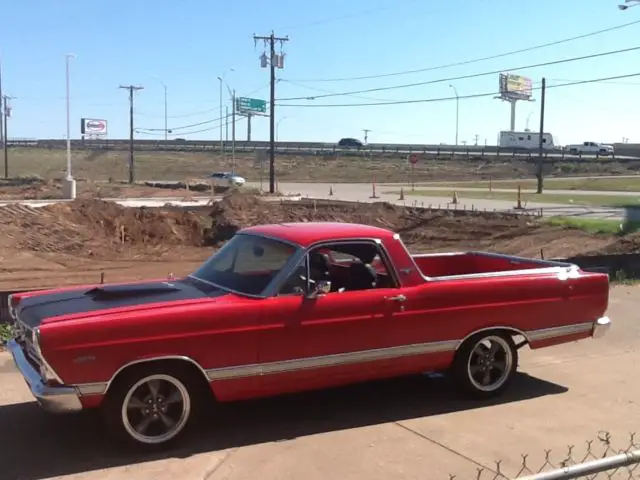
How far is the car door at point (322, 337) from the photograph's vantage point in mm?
5707

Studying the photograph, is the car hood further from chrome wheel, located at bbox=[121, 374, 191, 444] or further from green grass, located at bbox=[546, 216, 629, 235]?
green grass, located at bbox=[546, 216, 629, 235]

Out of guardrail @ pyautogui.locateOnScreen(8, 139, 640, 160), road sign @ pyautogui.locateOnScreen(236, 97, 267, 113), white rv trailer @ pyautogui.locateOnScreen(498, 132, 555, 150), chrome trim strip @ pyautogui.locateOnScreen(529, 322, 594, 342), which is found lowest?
chrome trim strip @ pyautogui.locateOnScreen(529, 322, 594, 342)

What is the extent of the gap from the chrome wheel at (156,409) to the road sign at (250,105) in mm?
117024

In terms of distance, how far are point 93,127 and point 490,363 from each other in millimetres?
105330

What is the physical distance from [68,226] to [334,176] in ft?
201

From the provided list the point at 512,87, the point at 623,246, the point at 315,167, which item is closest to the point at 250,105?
the point at 315,167

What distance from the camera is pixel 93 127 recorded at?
105750mm

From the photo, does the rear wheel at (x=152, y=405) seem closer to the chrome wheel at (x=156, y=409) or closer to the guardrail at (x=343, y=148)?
the chrome wheel at (x=156, y=409)

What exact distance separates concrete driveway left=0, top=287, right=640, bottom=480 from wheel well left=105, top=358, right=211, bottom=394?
1.53 feet

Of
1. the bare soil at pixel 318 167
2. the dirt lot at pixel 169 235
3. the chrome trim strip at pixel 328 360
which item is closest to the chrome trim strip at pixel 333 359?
the chrome trim strip at pixel 328 360

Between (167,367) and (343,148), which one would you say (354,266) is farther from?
(343,148)

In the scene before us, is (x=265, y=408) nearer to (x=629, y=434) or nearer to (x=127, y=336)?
(x=127, y=336)

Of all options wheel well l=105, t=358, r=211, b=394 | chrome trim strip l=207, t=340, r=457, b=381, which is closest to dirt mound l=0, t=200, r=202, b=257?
chrome trim strip l=207, t=340, r=457, b=381

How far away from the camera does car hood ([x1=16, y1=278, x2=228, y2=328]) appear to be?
5.45 metres
